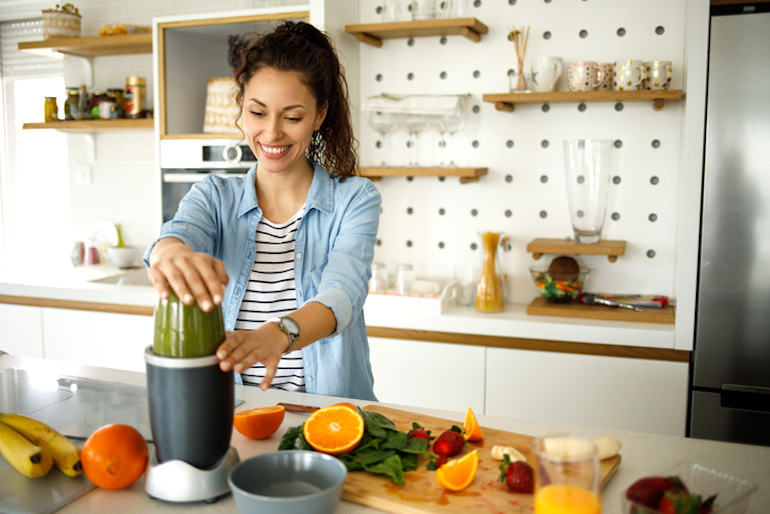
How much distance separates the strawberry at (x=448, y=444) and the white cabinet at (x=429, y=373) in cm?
127

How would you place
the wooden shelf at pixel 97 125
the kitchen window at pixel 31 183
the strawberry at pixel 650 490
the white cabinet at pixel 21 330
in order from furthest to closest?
the kitchen window at pixel 31 183
the wooden shelf at pixel 97 125
the white cabinet at pixel 21 330
the strawberry at pixel 650 490

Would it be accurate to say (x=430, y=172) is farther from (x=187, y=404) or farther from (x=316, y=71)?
(x=187, y=404)

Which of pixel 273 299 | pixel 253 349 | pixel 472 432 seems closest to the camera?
pixel 253 349

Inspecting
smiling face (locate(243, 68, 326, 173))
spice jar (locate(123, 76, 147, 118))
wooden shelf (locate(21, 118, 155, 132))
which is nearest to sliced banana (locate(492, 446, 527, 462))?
smiling face (locate(243, 68, 326, 173))

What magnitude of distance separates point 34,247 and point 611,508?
413 centimetres

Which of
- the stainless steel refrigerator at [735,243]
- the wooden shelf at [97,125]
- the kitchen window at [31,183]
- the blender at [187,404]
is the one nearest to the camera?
the blender at [187,404]

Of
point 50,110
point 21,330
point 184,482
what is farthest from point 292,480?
point 50,110

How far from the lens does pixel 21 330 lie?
2.97 m

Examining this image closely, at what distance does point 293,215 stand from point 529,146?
1.36 meters

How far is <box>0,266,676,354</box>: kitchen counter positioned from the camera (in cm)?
217

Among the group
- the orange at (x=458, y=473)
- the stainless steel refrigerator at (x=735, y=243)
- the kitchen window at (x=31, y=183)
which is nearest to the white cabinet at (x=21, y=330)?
the kitchen window at (x=31, y=183)

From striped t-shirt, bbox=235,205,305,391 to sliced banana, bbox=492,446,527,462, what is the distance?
566 mm

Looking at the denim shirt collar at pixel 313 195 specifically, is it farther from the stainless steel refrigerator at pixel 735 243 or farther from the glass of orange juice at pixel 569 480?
the stainless steel refrigerator at pixel 735 243

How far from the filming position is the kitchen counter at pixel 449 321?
2.17 m
